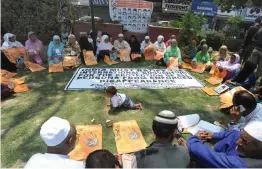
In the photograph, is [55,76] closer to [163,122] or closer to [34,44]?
[34,44]

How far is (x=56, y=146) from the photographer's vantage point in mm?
1845

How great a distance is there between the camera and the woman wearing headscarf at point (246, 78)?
4.81 meters

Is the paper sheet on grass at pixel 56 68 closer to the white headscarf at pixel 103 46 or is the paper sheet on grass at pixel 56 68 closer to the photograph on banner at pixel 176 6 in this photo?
the white headscarf at pixel 103 46

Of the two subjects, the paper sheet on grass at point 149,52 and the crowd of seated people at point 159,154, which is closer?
the crowd of seated people at point 159,154

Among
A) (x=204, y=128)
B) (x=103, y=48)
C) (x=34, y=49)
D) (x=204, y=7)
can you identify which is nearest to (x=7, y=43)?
(x=34, y=49)

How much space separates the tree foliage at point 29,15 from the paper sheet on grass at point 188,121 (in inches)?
295

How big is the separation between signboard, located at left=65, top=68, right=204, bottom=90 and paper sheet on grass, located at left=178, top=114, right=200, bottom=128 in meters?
1.64

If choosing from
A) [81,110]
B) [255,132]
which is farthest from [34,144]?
[255,132]

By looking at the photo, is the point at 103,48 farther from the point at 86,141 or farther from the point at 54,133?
the point at 54,133

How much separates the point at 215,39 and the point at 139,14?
4504 millimetres

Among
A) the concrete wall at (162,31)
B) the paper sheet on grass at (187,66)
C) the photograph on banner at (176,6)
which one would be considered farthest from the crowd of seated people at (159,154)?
the photograph on banner at (176,6)

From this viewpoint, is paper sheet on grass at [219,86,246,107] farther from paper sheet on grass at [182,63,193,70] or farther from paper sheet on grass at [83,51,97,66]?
paper sheet on grass at [83,51,97,66]

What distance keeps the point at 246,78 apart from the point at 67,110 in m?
4.18

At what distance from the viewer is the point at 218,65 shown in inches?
246
